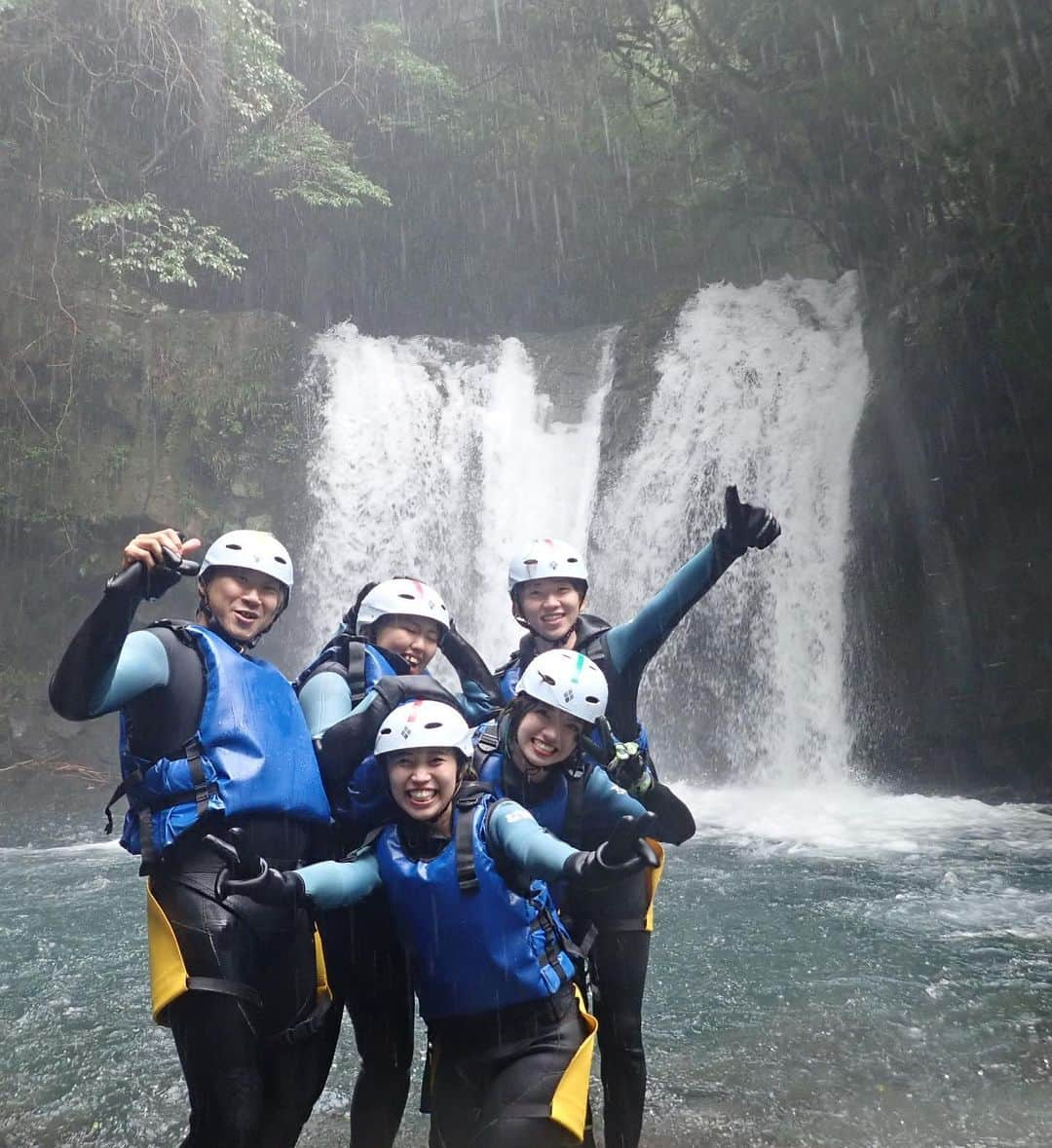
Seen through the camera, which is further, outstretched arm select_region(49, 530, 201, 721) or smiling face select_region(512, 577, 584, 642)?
smiling face select_region(512, 577, 584, 642)

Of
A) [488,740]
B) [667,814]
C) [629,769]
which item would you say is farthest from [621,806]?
[488,740]

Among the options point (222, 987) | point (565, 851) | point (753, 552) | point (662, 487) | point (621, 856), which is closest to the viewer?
point (621, 856)

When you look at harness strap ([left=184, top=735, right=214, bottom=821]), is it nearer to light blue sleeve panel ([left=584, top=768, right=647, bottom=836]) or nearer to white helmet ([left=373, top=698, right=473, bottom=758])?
white helmet ([left=373, top=698, right=473, bottom=758])

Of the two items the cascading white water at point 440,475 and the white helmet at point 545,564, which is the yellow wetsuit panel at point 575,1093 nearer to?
the white helmet at point 545,564

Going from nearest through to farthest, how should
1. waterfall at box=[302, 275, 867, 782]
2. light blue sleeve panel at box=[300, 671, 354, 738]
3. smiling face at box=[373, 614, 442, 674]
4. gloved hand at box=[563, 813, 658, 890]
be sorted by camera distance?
gloved hand at box=[563, 813, 658, 890] < light blue sleeve panel at box=[300, 671, 354, 738] < smiling face at box=[373, 614, 442, 674] < waterfall at box=[302, 275, 867, 782]

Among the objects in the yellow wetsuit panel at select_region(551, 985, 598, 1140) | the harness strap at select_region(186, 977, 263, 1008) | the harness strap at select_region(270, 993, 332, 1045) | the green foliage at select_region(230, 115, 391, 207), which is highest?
the green foliage at select_region(230, 115, 391, 207)

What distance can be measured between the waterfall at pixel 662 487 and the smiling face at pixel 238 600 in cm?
921

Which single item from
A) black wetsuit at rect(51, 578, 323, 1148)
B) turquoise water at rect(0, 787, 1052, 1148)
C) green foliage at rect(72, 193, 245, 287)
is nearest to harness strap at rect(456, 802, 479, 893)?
black wetsuit at rect(51, 578, 323, 1148)

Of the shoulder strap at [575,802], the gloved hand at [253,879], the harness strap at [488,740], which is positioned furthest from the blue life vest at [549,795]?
the gloved hand at [253,879]

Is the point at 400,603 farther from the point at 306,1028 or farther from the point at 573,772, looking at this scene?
the point at 306,1028

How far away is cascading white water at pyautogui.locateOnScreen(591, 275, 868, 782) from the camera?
11234 millimetres

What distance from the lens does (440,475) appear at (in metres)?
14.5

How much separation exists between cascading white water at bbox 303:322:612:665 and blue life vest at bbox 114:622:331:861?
1052cm

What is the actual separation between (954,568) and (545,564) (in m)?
8.43
